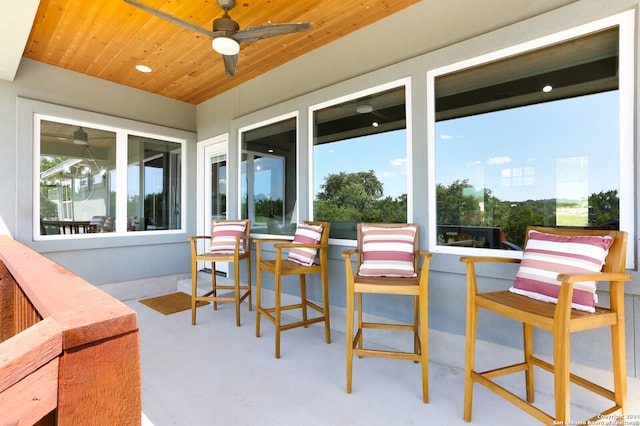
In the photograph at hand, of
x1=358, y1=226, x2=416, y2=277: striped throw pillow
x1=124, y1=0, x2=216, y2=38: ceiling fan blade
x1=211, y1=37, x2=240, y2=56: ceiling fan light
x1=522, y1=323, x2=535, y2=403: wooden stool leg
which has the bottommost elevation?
x1=522, y1=323, x2=535, y2=403: wooden stool leg

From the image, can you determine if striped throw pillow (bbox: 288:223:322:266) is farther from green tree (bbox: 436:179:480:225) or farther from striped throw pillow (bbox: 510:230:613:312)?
striped throw pillow (bbox: 510:230:613:312)

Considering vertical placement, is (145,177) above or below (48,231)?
above

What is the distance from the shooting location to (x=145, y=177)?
14.8ft

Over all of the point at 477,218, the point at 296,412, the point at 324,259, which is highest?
the point at 477,218

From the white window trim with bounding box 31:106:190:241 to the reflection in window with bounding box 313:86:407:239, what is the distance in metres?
2.57

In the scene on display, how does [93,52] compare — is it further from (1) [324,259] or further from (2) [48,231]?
(1) [324,259]

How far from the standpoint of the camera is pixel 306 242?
115 inches

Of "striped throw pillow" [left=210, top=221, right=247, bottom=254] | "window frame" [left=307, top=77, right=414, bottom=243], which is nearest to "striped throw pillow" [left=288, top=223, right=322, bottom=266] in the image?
"window frame" [left=307, top=77, right=414, bottom=243]

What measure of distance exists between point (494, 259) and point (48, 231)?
4.59m

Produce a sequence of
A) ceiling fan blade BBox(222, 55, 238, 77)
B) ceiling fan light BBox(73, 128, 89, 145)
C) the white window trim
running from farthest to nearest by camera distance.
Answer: ceiling fan light BBox(73, 128, 89, 145) < the white window trim < ceiling fan blade BBox(222, 55, 238, 77)

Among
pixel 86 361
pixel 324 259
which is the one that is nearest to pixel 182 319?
pixel 324 259

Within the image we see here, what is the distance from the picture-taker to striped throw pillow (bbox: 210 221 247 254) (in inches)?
139

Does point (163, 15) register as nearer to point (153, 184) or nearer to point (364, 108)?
point (364, 108)

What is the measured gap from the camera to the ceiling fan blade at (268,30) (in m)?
2.21
